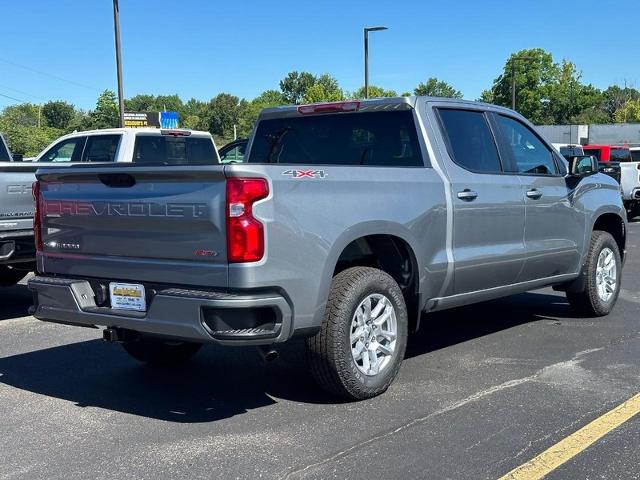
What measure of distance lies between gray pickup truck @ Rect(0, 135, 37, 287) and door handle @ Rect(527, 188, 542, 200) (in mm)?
4735

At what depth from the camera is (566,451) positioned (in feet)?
12.9

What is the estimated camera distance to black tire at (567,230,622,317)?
7.07 m

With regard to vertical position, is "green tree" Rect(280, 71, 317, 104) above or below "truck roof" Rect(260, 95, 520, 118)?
above

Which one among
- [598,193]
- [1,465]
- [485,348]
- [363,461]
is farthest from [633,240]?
[1,465]

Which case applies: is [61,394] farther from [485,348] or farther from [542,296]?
[542,296]

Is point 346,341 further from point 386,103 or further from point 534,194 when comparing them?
point 534,194

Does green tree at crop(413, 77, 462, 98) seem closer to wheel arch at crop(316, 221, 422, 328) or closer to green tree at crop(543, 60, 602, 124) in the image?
green tree at crop(543, 60, 602, 124)

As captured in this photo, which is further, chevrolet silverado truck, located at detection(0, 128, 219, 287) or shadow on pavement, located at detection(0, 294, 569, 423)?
chevrolet silverado truck, located at detection(0, 128, 219, 287)

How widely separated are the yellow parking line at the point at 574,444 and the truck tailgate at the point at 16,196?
543 centimetres

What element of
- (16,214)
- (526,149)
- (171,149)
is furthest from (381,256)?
(171,149)

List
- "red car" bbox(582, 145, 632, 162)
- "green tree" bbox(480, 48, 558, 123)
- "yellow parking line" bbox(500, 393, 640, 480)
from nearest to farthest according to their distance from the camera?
"yellow parking line" bbox(500, 393, 640, 480), "red car" bbox(582, 145, 632, 162), "green tree" bbox(480, 48, 558, 123)

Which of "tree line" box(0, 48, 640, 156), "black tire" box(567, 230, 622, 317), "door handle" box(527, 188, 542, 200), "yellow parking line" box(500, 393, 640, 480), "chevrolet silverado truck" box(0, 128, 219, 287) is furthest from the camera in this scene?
"tree line" box(0, 48, 640, 156)

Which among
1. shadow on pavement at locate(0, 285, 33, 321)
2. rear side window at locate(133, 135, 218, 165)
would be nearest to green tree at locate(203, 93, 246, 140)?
rear side window at locate(133, 135, 218, 165)

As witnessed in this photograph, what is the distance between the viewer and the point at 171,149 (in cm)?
1102
